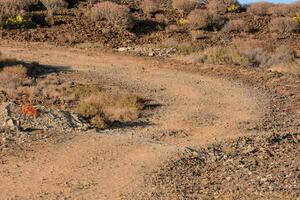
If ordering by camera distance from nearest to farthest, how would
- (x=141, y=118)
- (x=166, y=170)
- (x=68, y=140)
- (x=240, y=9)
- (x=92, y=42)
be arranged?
(x=166, y=170) → (x=68, y=140) → (x=141, y=118) → (x=92, y=42) → (x=240, y=9)

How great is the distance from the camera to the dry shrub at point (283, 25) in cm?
3591

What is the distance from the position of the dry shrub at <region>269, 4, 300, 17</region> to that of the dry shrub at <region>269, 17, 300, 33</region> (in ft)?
12.3

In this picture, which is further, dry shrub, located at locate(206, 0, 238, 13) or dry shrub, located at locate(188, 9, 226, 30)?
dry shrub, located at locate(206, 0, 238, 13)

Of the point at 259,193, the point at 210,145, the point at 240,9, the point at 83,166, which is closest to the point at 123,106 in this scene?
the point at 210,145

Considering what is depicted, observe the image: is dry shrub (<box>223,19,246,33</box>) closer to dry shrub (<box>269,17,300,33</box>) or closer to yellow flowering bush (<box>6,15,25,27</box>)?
dry shrub (<box>269,17,300,33</box>)

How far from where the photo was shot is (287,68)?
80.8 ft

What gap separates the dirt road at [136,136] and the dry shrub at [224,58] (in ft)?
6.49

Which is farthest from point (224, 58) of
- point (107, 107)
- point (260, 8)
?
point (260, 8)

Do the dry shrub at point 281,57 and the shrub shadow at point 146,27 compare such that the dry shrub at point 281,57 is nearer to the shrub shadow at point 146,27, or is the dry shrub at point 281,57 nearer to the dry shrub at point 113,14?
the shrub shadow at point 146,27

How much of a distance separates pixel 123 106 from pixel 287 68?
9.29 meters

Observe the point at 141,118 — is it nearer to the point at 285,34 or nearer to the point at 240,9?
the point at 285,34

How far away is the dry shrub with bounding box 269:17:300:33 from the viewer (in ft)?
118

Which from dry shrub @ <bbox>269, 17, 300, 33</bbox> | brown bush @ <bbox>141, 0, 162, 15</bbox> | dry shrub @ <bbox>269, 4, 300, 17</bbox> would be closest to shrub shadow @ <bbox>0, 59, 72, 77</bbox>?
brown bush @ <bbox>141, 0, 162, 15</bbox>

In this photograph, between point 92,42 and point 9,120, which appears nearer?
point 9,120
